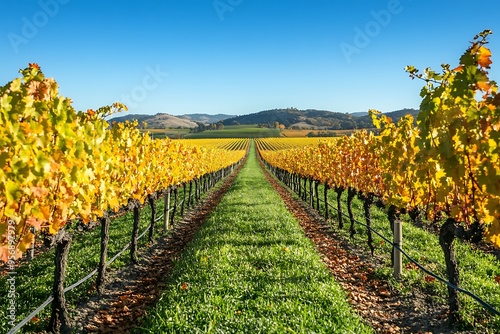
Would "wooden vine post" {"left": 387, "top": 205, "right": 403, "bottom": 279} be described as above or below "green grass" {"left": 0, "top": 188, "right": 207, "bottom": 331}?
above

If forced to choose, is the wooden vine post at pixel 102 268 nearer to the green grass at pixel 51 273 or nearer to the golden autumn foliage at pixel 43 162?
the green grass at pixel 51 273

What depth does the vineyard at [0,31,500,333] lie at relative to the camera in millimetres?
4469

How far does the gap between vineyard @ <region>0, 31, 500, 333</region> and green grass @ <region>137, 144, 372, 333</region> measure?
32 millimetres

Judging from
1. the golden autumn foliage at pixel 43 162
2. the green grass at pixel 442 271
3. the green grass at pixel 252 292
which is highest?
the golden autumn foliage at pixel 43 162

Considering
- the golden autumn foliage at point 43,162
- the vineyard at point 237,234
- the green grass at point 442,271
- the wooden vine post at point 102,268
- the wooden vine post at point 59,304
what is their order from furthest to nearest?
the wooden vine post at point 102,268
the green grass at point 442,271
the wooden vine post at point 59,304
the vineyard at point 237,234
the golden autumn foliage at point 43,162

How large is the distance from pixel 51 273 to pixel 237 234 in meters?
5.12

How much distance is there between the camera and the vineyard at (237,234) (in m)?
4.47

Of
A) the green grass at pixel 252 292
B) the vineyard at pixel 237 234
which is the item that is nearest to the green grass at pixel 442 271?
the vineyard at pixel 237 234

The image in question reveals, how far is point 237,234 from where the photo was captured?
35.9 ft

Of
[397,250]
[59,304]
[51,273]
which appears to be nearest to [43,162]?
[59,304]

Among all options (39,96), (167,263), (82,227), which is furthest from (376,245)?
(39,96)

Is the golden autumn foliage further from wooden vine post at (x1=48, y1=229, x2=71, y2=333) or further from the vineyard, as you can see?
wooden vine post at (x1=48, y1=229, x2=71, y2=333)

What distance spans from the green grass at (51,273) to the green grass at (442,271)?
689cm

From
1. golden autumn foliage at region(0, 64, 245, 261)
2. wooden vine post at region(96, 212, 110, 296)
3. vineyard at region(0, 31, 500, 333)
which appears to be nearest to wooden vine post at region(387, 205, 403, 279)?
vineyard at region(0, 31, 500, 333)
